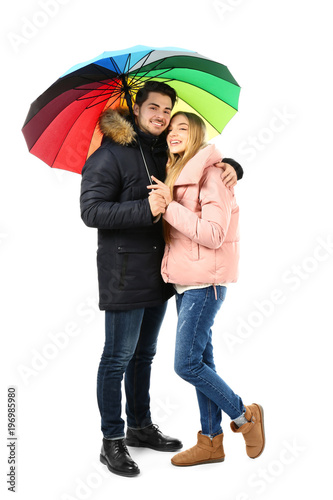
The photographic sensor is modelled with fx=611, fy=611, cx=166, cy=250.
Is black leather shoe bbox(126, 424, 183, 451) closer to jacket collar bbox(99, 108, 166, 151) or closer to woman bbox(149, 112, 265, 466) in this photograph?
woman bbox(149, 112, 265, 466)

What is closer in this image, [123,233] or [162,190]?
[162,190]

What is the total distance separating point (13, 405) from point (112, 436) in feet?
2.57

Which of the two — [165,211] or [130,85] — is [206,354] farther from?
[130,85]

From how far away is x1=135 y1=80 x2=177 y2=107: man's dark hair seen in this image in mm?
3154

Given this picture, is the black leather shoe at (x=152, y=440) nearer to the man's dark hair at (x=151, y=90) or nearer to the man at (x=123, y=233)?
the man at (x=123, y=233)

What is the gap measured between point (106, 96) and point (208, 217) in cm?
92

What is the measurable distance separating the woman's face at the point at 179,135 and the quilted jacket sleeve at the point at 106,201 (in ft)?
0.99

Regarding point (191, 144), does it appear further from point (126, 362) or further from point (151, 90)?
point (126, 362)

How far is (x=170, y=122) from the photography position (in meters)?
3.14

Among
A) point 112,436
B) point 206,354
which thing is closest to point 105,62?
point 206,354

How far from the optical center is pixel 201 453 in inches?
128

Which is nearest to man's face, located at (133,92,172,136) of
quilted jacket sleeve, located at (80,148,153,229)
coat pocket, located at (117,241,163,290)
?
quilted jacket sleeve, located at (80,148,153,229)

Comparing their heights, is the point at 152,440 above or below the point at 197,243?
below

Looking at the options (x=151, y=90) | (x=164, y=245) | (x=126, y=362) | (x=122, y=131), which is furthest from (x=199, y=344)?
(x=151, y=90)
